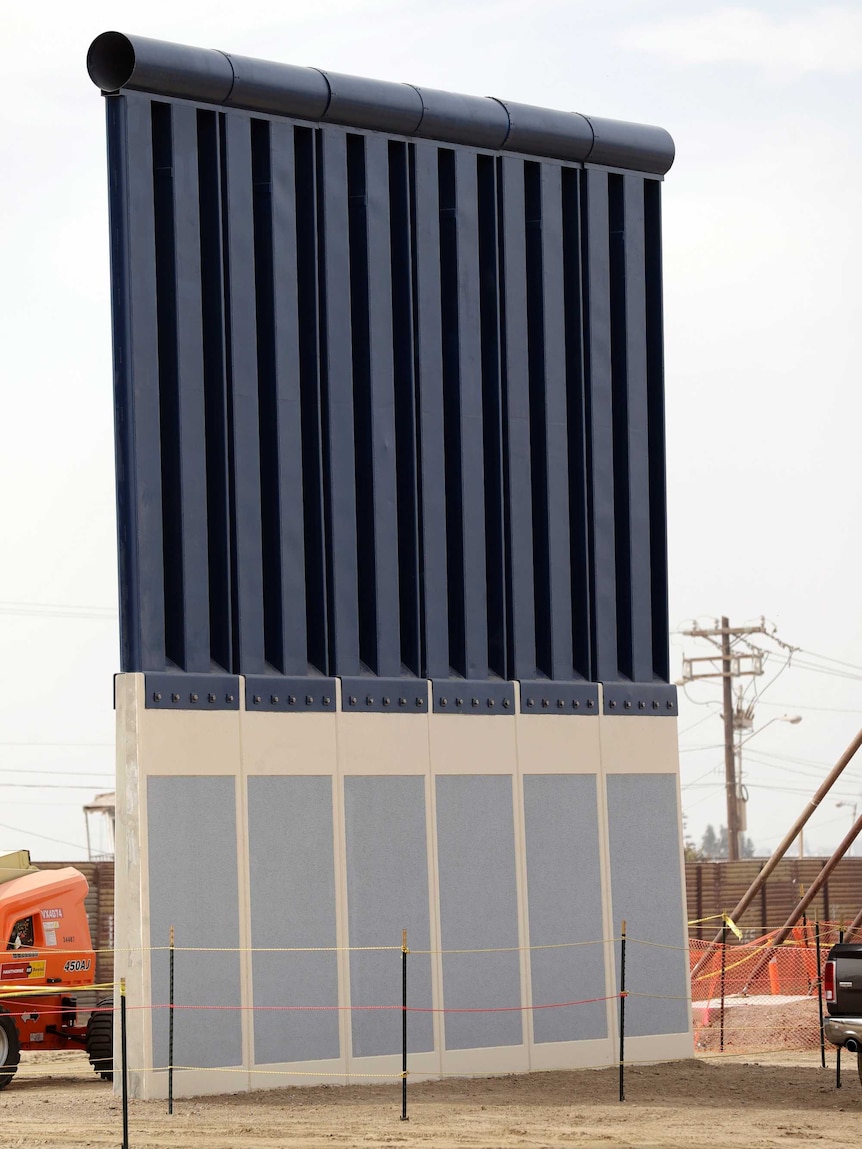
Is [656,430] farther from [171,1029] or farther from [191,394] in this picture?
[171,1029]

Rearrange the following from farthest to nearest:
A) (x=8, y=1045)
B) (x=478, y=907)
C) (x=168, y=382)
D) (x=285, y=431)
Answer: (x=8, y=1045) < (x=478, y=907) < (x=285, y=431) < (x=168, y=382)

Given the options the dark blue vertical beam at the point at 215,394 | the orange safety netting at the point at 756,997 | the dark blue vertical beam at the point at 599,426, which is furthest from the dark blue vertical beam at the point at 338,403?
the orange safety netting at the point at 756,997

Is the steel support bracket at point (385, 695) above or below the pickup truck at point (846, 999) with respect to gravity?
above

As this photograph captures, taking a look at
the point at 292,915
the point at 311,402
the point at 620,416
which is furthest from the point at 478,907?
the point at 620,416

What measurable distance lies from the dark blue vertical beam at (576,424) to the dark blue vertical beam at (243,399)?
15.8 feet

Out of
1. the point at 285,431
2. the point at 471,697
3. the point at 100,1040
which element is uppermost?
the point at 285,431

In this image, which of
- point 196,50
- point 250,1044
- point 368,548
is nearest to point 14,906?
point 250,1044

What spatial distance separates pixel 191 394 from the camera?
20.6m

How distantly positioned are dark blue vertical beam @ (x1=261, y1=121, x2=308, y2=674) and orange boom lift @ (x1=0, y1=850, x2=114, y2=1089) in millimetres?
5386

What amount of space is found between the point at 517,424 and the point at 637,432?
1.98 m

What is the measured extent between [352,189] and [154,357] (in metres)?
3.70

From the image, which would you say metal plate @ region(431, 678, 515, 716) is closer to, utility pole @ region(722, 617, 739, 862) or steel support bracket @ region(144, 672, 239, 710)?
steel support bracket @ region(144, 672, 239, 710)

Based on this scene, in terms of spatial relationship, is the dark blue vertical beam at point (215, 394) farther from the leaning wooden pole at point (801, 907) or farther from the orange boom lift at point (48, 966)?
the leaning wooden pole at point (801, 907)

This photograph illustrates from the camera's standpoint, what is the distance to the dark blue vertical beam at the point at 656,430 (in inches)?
968
